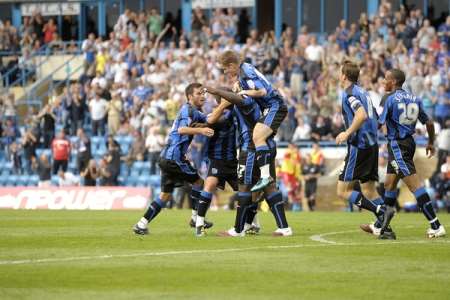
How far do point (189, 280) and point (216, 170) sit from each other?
5.12m

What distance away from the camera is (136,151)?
32.1m

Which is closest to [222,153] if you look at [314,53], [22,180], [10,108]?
[314,53]

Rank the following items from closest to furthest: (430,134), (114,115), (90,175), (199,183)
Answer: (430,134) < (199,183) < (90,175) < (114,115)

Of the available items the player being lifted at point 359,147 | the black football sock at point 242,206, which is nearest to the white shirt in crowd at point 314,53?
the black football sock at point 242,206

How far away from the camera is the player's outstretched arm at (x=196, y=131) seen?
14562 mm

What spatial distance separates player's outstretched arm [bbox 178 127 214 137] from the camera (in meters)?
14.6

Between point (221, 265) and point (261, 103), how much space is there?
3.63m

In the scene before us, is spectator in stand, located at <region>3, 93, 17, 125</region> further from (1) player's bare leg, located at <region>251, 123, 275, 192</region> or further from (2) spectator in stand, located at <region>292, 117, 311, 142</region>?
(1) player's bare leg, located at <region>251, 123, 275, 192</region>

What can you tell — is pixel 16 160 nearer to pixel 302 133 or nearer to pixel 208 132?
pixel 302 133

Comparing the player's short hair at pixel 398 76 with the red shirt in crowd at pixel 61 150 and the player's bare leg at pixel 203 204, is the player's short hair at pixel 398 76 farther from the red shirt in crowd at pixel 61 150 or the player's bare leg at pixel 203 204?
the red shirt in crowd at pixel 61 150

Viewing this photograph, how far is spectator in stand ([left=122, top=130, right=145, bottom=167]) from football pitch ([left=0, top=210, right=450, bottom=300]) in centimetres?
1541

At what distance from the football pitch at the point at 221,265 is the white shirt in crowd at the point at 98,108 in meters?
17.2

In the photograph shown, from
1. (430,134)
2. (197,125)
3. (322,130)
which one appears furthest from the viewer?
(322,130)

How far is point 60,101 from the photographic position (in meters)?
36.1
